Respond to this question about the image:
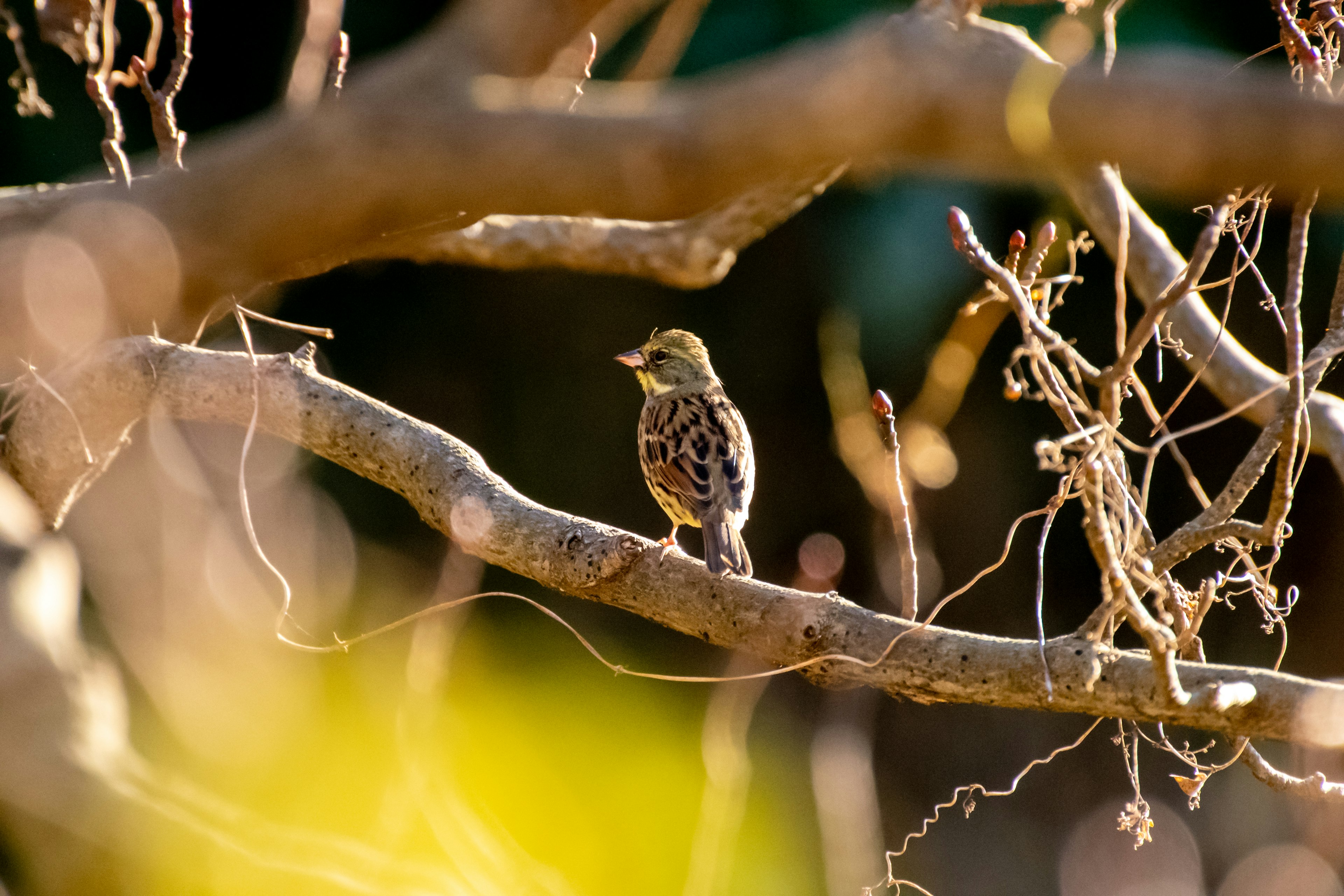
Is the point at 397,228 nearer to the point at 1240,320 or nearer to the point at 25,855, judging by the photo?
the point at 25,855

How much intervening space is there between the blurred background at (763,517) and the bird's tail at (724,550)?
1.21 meters

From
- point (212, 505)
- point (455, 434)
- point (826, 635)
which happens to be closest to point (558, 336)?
point (455, 434)

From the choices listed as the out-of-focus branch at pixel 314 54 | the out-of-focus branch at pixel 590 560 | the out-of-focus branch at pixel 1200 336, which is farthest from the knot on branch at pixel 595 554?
the out-of-focus branch at pixel 1200 336

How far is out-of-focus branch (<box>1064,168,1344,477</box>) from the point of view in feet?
9.59

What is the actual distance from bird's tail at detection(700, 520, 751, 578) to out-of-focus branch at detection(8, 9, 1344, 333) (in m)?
1.77

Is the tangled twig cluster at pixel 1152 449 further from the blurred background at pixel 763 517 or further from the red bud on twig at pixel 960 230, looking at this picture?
the blurred background at pixel 763 517

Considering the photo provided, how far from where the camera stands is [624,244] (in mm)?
3883

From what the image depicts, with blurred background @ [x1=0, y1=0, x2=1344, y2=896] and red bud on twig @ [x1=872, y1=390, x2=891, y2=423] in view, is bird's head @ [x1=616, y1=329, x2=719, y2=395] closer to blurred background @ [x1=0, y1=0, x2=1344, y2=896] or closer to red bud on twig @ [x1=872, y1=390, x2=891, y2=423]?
blurred background @ [x1=0, y1=0, x2=1344, y2=896]

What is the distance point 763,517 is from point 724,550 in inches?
168

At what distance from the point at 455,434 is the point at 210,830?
5552mm

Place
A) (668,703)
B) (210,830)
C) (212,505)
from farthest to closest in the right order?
(668,703), (212,505), (210,830)

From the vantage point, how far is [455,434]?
7.26 meters

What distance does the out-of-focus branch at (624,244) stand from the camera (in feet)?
12.0

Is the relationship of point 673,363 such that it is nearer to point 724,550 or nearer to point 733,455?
point 733,455
